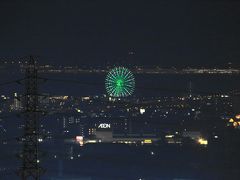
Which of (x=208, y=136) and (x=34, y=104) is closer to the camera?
(x=34, y=104)

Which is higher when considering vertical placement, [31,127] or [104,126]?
[104,126]

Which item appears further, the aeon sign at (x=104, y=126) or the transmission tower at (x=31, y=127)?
the aeon sign at (x=104, y=126)

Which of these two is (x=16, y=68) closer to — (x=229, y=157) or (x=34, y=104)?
(x=229, y=157)

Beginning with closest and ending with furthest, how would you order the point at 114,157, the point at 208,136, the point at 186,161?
the point at 186,161, the point at 114,157, the point at 208,136

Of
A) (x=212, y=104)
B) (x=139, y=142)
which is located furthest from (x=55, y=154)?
(x=212, y=104)

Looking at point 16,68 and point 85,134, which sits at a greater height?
point 16,68

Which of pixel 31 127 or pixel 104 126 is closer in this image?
pixel 31 127

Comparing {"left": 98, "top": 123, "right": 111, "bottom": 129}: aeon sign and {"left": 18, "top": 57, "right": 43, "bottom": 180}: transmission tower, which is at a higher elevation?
{"left": 98, "top": 123, "right": 111, "bottom": 129}: aeon sign

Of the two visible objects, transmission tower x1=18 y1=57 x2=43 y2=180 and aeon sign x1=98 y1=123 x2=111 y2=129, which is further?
aeon sign x1=98 y1=123 x2=111 y2=129

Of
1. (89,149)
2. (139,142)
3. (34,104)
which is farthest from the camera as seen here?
(139,142)

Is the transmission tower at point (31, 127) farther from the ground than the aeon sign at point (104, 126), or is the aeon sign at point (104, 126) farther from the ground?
the aeon sign at point (104, 126)
